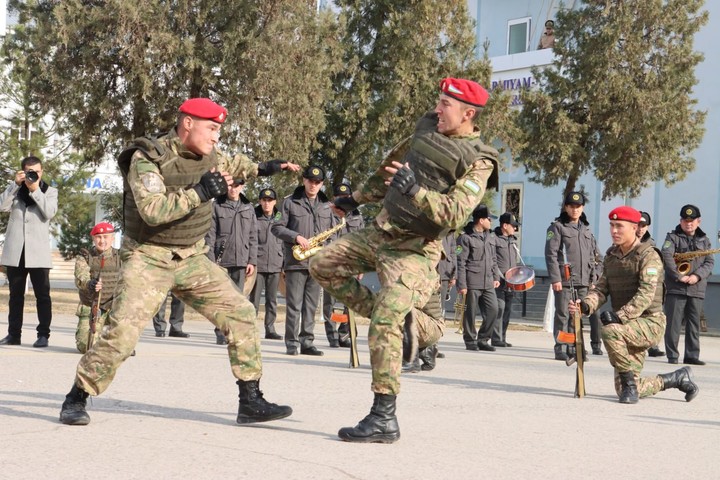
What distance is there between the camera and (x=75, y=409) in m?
6.18

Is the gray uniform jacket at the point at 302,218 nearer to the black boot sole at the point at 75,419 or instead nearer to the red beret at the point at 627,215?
the red beret at the point at 627,215

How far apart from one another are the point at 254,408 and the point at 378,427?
0.79 m

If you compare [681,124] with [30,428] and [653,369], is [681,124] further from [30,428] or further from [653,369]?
[30,428]

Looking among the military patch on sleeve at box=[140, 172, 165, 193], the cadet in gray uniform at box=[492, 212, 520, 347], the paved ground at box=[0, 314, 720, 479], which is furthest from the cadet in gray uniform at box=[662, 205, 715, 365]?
the military patch on sleeve at box=[140, 172, 165, 193]

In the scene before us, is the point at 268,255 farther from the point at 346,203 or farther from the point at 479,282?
the point at 346,203

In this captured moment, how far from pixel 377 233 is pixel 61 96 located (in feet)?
51.0

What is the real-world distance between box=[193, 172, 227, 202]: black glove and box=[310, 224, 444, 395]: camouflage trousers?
775 mm

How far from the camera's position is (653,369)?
12.4 m

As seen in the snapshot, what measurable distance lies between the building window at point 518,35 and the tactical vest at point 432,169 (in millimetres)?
27427

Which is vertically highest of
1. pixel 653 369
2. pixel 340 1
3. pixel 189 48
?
pixel 340 1

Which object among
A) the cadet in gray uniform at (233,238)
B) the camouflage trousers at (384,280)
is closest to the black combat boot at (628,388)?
the camouflage trousers at (384,280)

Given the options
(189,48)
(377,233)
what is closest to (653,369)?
(377,233)

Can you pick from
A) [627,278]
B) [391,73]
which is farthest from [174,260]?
[391,73]

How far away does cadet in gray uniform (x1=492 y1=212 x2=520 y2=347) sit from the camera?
15.9 meters
